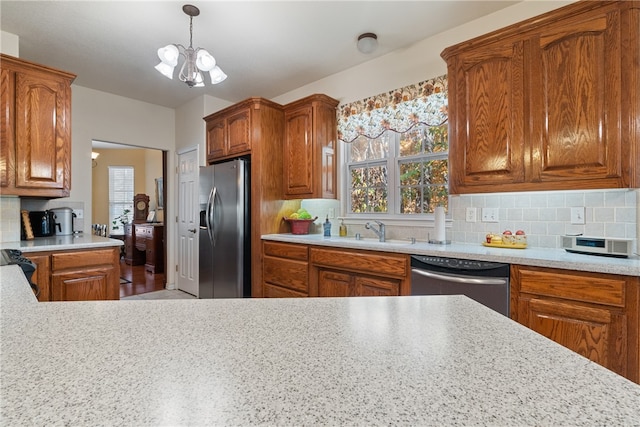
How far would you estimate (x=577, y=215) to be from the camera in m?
2.03

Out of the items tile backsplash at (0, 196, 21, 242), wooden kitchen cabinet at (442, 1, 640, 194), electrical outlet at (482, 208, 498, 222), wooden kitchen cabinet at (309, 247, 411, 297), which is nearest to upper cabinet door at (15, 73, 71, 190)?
tile backsplash at (0, 196, 21, 242)

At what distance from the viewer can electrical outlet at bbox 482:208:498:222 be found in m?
2.35

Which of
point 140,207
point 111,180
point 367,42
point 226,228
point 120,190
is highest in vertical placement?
point 367,42

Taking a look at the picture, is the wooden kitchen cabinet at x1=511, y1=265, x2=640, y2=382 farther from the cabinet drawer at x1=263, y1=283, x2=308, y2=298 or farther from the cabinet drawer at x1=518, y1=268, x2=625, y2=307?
the cabinet drawer at x1=263, y1=283, x2=308, y2=298

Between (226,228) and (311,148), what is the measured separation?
1.24m

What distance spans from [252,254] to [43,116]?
2.08 metres

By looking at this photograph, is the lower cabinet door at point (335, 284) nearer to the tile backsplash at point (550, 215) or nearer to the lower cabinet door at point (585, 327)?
the tile backsplash at point (550, 215)

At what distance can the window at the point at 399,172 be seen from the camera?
2732mm

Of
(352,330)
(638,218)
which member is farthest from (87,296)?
(638,218)

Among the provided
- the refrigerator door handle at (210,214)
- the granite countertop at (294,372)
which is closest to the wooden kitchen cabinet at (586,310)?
the granite countertop at (294,372)

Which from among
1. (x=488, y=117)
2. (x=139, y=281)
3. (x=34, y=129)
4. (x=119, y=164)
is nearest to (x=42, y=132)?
(x=34, y=129)

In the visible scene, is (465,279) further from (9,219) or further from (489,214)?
(9,219)

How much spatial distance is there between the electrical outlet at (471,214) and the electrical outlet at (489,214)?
2.3 inches

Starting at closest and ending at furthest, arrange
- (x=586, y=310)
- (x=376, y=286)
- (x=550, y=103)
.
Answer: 1. (x=586, y=310)
2. (x=550, y=103)
3. (x=376, y=286)
